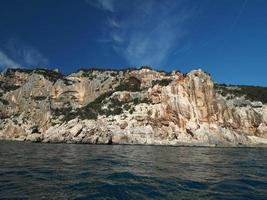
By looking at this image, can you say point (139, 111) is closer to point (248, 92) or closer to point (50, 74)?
point (248, 92)

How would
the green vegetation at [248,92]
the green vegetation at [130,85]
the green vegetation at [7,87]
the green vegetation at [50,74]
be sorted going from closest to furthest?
the green vegetation at [248,92] → the green vegetation at [130,85] → the green vegetation at [50,74] → the green vegetation at [7,87]

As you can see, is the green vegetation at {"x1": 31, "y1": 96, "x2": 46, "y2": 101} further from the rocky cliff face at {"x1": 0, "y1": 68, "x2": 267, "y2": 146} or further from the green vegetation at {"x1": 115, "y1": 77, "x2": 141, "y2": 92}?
the green vegetation at {"x1": 115, "y1": 77, "x2": 141, "y2": 92}

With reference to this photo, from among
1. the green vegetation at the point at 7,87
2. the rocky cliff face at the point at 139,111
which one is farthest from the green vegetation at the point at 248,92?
the green vegetation at the point at 7,87

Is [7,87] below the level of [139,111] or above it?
above

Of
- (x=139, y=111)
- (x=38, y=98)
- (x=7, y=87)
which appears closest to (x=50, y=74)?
(x=7, y=87)

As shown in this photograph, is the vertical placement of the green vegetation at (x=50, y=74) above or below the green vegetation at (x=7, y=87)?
above

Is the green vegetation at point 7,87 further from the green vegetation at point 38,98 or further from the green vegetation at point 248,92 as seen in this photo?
the green vegetation at point 248,92

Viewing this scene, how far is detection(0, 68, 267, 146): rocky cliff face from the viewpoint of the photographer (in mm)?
104438

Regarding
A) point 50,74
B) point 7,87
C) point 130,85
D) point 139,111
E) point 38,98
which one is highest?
point 50,74

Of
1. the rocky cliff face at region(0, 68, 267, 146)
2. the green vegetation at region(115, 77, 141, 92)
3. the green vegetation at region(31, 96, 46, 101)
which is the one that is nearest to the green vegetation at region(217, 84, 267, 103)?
the rocky cliff face at region(0, 68, 267, 146)

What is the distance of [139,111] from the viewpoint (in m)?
120

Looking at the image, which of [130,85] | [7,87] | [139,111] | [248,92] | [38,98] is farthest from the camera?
[7,87]

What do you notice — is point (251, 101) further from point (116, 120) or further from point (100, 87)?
point (100, 87)

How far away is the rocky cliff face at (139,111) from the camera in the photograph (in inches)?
4112
